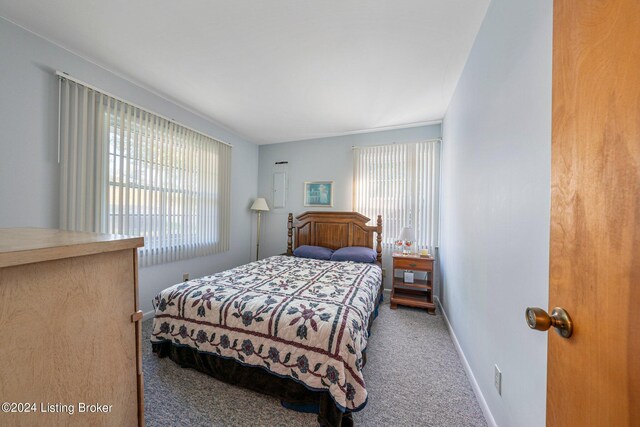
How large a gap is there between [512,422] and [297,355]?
115cm

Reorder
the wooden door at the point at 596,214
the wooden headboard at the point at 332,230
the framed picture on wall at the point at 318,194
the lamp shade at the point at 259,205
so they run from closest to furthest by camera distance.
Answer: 1. the wooden door at the point at 596,214
2. the wooden headboard at the point at 332,230
3. the framed picture on wall at the point at 318,194
4. the lamp shade at the point at 259,205

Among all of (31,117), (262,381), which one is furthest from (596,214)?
(31,117)

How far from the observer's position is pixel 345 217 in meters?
3.74

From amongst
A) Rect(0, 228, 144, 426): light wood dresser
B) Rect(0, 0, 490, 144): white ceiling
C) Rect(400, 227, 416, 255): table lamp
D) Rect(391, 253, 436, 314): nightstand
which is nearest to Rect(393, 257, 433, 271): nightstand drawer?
Rect(391, 253, 436, 314): nightstand

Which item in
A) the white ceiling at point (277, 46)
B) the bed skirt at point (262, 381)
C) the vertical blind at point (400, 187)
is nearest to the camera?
the bed skirt at point (262, 381)

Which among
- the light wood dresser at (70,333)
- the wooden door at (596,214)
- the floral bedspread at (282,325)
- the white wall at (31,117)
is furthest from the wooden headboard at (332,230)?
the light wood dresser at (70,333)

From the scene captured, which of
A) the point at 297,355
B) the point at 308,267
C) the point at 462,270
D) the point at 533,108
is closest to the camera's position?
the point at 533,108

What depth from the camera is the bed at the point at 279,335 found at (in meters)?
1.36

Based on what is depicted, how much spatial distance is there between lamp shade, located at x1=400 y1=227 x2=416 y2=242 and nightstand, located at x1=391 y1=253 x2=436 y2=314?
0.24 metres

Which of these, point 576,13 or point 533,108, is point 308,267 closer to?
point 533,108

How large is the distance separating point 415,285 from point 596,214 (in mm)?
2808

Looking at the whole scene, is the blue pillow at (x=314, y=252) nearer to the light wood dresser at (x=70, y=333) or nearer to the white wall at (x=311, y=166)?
the white wall at (x=311, y=166)

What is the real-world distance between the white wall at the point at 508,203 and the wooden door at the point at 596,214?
337 millimetres

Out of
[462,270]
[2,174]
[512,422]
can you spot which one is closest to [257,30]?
[2,174]
